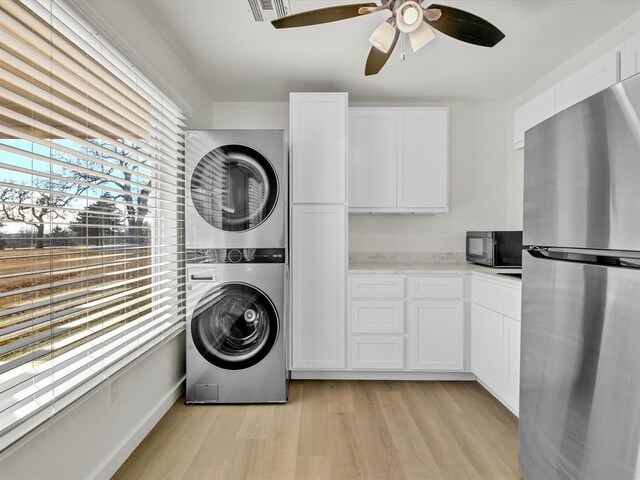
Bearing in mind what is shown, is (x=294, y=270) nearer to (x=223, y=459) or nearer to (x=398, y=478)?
(x=223, y=459)

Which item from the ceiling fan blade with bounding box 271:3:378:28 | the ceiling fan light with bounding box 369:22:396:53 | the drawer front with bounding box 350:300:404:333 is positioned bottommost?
the drawer front with bounding box 350:300:404:333

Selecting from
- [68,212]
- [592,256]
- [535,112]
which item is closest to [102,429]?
[68,212]

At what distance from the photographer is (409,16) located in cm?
Result: 175

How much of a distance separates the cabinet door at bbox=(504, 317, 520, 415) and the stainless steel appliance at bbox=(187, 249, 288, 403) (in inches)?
57.2

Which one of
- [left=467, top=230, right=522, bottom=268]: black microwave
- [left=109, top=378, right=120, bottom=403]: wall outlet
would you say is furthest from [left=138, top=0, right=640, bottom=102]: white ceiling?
[left=109, top=378, right=120, bottom=403]: wall outlet

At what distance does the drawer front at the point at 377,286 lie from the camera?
3139 millimetres

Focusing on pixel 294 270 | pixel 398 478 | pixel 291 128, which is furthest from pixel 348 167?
pixel 398 478

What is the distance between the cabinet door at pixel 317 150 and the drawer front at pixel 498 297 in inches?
47.8

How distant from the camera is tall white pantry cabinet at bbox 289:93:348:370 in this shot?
311 centimetres

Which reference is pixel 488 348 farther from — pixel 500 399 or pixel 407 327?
pixel 407 327

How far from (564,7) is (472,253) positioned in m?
1.94

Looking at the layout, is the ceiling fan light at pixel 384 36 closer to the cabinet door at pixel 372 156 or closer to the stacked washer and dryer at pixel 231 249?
the stacked washer and dryer at pixel 231 249

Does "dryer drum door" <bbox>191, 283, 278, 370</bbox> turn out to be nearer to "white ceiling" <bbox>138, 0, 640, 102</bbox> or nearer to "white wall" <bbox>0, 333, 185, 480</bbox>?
"white wall" <bbox>0, 333, 185, 480</bbox>

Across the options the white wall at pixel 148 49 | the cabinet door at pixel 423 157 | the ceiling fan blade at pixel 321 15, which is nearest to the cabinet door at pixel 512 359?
the cabinet door at pixel 423 157
